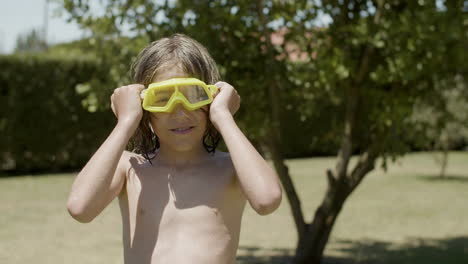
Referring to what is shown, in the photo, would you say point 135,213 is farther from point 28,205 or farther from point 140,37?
point 28,205

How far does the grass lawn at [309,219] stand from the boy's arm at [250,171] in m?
5.00

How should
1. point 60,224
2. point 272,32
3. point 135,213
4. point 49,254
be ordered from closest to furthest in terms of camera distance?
point 135,213
point 272,32
point 49,254
point 60,224

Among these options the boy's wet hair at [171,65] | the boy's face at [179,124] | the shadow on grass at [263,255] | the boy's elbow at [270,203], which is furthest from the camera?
the shadow on grass at [263,255]

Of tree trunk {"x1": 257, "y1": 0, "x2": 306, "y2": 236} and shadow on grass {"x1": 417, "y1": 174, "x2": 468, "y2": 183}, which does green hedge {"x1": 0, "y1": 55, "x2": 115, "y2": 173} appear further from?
tree trunk {"x1": 257, "y1": 0, "x2": 306, "y2": 236}

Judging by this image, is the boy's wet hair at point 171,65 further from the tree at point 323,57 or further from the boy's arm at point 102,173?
the tree at point 323,57

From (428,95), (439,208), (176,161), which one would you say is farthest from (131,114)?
(439,208)

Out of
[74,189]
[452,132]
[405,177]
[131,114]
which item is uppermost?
[131,114]

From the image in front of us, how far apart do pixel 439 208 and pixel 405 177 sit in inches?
202

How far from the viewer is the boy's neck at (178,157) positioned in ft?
7.71

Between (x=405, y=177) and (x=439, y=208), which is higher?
(x=439, y=208)

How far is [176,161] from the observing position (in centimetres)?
235

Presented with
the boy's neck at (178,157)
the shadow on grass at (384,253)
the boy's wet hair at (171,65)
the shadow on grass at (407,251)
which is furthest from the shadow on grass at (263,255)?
the boy's neck at (178,157)

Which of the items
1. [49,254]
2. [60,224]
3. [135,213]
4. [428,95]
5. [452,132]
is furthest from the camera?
[452,132]

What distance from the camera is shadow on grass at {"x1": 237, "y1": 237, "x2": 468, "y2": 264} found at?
707 centimetres
